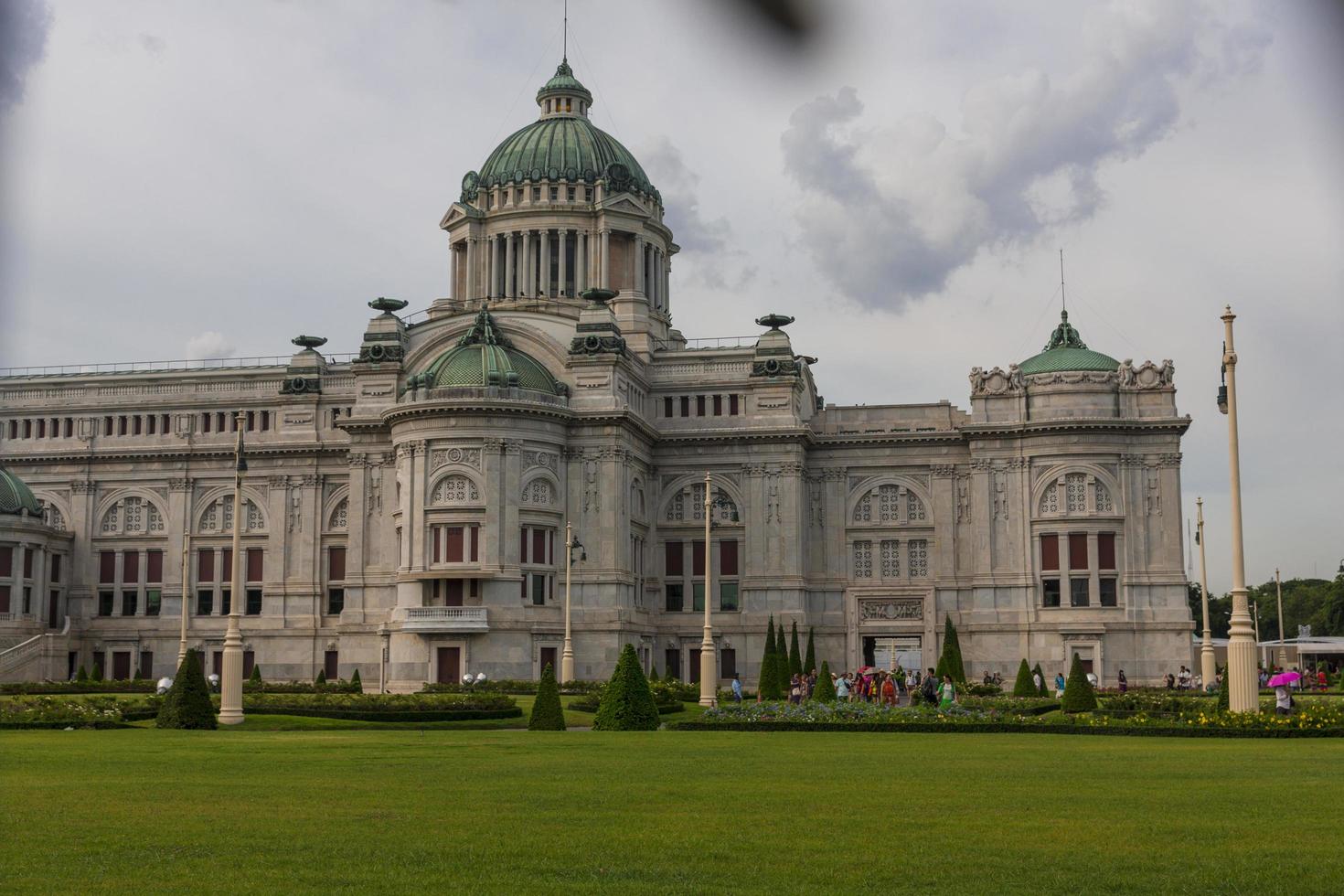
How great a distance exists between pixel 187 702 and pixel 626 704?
12.7 meters

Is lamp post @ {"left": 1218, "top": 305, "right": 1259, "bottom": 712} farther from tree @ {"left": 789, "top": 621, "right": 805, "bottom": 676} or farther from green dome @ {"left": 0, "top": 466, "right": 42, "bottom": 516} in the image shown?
green dome @ {"left": 0, "top": 466, "right": 42, "bottom": 516}

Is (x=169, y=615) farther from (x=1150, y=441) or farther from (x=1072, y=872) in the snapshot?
(x=1072, y=872)

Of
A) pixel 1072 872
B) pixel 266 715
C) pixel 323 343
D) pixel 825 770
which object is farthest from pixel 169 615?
pixel 1072 872

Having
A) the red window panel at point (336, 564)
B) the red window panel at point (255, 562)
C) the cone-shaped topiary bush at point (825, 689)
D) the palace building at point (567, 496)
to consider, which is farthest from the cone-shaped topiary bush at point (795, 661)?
the red window panel at point (255, 562)

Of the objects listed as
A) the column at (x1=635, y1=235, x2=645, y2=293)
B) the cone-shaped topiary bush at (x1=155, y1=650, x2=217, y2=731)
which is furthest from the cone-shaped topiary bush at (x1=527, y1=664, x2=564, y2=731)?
the column at (x1=635, y1=235, x2=645, y2=293)

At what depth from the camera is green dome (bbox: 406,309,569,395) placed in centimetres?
8575

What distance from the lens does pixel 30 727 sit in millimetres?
45188

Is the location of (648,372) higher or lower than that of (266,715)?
higher

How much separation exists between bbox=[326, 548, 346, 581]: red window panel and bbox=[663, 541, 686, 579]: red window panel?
64.6ft

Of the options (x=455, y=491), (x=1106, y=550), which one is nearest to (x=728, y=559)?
(x=455, y=491)

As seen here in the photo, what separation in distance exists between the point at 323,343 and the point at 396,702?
153 ft

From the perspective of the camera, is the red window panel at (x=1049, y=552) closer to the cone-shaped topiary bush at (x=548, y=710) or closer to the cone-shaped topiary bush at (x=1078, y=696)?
the cone-shaped topiary bush at (x=1078, y=696)

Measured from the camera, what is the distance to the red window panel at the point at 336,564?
96.1 m

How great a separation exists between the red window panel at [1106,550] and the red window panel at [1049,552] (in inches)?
93.2
